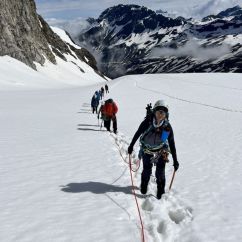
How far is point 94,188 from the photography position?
1074 cm

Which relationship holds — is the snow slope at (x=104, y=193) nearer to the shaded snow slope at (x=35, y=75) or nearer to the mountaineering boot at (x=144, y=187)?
the mountaineering boot at (x=144, y=187)

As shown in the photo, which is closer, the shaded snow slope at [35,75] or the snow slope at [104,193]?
the snow slope at [104,193]

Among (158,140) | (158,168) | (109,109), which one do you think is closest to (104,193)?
(158,168)

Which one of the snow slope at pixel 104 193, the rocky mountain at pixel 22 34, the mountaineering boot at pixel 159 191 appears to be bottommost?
the snow slope at pixel 104 193

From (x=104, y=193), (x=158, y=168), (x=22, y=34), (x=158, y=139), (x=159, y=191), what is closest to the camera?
(x=158, y=139)

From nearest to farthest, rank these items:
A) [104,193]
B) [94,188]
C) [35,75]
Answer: [104,193], [94,188], [35,75]

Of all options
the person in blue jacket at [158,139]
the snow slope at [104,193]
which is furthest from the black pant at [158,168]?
the snow slope at [104,193]

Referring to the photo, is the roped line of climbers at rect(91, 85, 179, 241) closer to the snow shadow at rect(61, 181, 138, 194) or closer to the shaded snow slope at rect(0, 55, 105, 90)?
the snow shadow at rect(61, 181, 138, 194)

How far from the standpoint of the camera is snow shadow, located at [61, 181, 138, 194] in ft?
34.3

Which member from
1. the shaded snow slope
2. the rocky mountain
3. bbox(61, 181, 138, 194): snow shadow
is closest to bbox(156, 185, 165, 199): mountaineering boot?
bbox(61, 181, 138, 194): snow shadow

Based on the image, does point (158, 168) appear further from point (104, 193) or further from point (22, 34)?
point (22, 34)

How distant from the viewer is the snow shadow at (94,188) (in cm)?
1047

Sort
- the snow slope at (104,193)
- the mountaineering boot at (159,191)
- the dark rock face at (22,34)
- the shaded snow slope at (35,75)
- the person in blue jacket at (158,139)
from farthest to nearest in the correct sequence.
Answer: the dark rock face at (22,34) < the shaded snow slope at (35,75) < the mountaineering boot at (159,191) < the person in blue jacket at (158,139) < the snow slope at (104,193)

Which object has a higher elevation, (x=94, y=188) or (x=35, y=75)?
(x=35, y=75)
